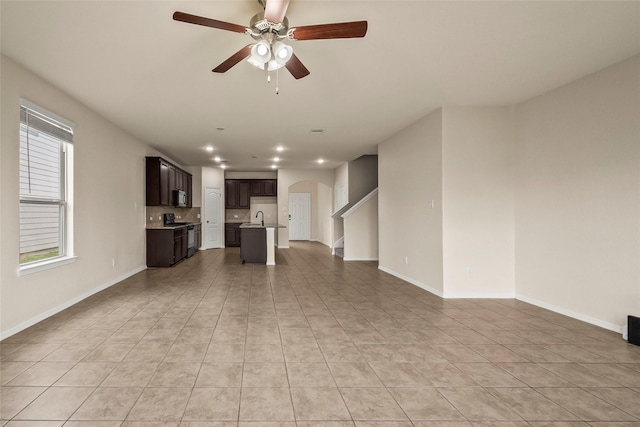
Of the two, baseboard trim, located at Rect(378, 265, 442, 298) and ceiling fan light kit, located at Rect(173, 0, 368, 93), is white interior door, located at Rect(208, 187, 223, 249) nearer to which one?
baseboard trim, located at Rect(378, 265, 442, 298)

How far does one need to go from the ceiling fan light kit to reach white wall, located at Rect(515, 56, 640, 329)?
303cm

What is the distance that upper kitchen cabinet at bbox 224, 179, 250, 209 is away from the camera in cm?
1213

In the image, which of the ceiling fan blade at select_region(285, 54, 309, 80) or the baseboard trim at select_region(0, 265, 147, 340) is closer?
the ceiling fan blade at select_region(285, 54, 309, 80)

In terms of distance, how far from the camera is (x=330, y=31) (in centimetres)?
235

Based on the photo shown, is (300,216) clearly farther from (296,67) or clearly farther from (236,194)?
(296,67)

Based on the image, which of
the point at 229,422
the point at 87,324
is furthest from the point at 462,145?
the point at 87,324

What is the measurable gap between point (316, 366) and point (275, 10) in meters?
2.58

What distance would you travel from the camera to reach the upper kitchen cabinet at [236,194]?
1213 cm

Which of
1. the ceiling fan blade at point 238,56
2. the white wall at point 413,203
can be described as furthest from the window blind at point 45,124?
the white wall at point 413,203

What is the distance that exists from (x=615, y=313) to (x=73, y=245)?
6367 mm

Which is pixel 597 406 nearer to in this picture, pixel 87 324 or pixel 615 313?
pixel 615 313

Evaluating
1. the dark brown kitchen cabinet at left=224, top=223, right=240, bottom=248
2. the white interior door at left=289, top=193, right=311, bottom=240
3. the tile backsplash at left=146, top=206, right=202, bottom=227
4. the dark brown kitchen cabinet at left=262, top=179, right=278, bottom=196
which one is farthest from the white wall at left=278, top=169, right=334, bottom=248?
the tile backsplash at left=146, top=206, right=202, bottom=227

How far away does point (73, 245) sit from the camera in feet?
14.8

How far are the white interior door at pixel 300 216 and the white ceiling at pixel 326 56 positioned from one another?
28.2 ft
